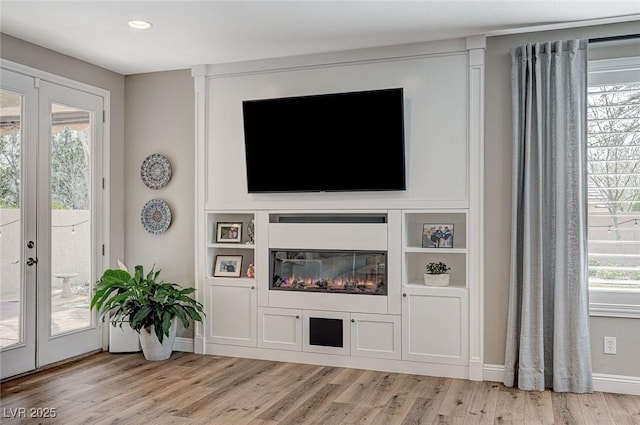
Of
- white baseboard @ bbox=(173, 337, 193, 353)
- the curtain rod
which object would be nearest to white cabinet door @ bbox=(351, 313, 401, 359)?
white baseboard @ bbox=(173, 337, 193, 353)

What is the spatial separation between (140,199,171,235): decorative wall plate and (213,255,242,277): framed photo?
62cm

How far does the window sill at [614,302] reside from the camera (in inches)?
157

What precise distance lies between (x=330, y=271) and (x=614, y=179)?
2267 millimetres

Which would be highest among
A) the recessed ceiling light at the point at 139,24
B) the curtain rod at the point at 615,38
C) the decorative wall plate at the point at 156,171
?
the recessed ceiling light at the point at 139,24

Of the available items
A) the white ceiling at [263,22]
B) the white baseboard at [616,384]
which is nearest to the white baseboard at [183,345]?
the white ceiling at [263,22]

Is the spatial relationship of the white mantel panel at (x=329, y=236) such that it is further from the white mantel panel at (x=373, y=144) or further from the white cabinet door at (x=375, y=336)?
the white cabinet door at (x=375, y=336)

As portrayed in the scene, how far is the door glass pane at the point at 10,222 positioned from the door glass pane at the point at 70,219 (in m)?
0.34

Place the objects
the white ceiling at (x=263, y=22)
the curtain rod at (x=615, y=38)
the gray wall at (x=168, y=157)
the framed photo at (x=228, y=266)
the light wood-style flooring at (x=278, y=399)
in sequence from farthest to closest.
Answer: the gray wall at (x=168, y=157)
the framed photo at (x=228, y=266)
the curtain rod at (x=615, y=38)
the white ceiling at (x=263, y=22)
the light wood-style flooring at (x=278, y=399)

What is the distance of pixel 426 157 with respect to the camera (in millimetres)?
4488

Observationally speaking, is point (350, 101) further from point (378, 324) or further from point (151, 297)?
point (151, 297)

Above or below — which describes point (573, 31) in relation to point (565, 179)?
above

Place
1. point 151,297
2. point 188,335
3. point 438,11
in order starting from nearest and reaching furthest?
point 438,11 < point 151,297 < point 188,335

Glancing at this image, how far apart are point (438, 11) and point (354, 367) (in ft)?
9.13

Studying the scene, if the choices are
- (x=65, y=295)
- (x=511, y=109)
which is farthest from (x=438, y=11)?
(x=65, y=295)
